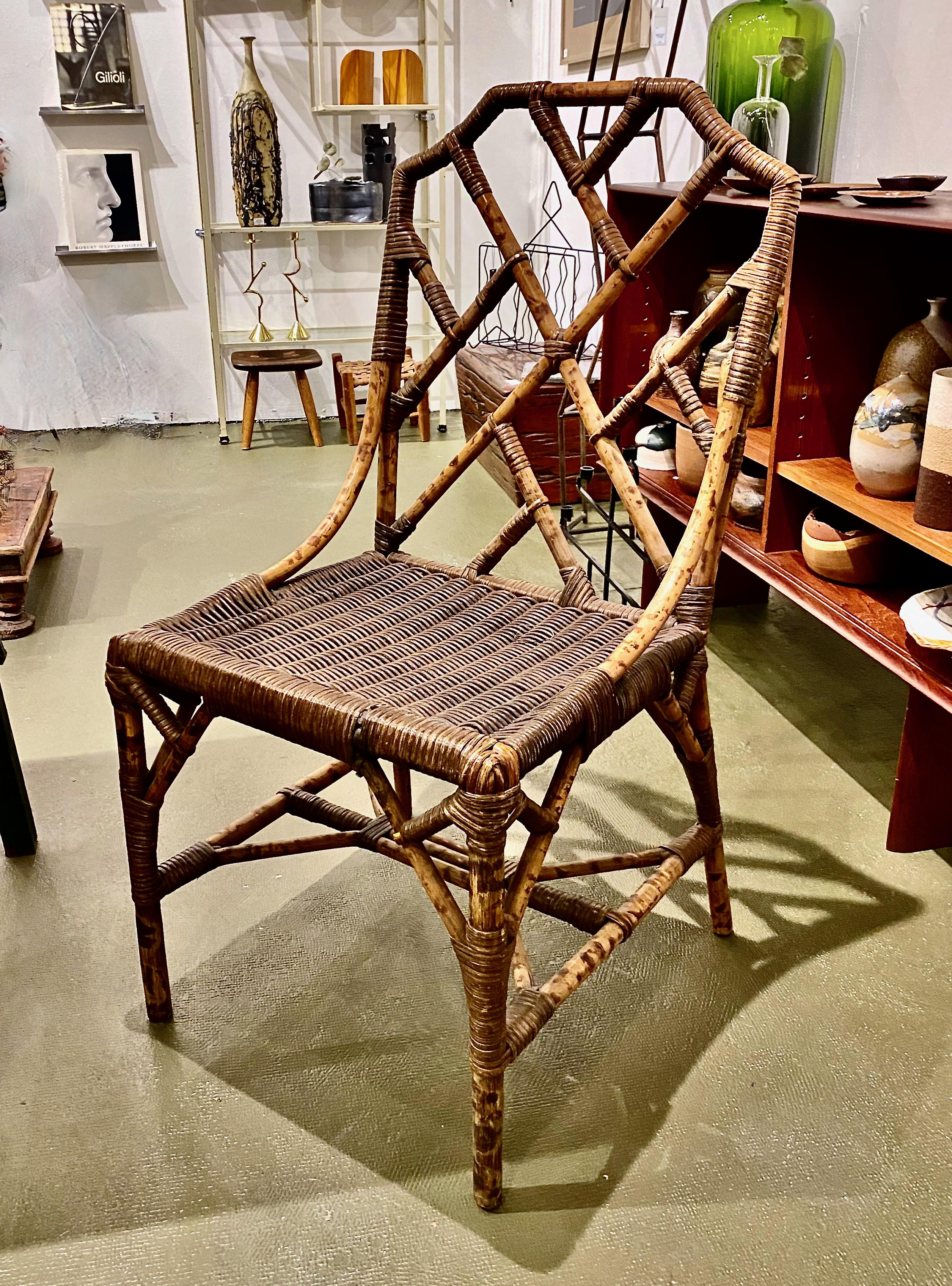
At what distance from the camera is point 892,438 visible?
68.0 inches

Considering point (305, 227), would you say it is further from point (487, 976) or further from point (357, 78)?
point (487, 976)

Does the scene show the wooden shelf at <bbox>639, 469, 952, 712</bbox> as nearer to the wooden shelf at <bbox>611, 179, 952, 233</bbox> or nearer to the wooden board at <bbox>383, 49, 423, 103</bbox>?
the wooden shelf at <bbox>611, 179, 952, 233</bbox>

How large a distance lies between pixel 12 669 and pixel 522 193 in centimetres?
334

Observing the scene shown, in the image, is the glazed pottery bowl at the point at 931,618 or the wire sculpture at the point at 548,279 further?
the wire sculpture at the point at 548,279

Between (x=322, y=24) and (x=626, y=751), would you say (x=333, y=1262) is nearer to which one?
(x=626, y=751)

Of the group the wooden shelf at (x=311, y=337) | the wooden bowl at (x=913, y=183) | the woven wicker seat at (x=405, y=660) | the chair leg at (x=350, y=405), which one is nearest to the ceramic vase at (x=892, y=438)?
the wooden bowl at (x=913, y=183)

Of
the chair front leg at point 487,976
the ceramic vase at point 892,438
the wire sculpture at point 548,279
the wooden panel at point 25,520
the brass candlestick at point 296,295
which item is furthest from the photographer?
the brass candlestick at point 296,295

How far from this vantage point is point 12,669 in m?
2.53

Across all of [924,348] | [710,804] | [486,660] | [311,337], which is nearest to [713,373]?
[924,348]

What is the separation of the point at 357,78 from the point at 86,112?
1.06m

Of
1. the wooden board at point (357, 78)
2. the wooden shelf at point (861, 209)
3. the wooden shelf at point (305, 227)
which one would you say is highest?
the wooden board at point (357, 78)

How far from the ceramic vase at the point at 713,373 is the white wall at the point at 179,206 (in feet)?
7.48

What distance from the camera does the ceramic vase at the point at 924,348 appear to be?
5.70 feet

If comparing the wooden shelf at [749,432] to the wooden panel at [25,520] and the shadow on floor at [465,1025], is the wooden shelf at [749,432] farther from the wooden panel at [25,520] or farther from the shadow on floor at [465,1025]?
the wooden panel at [25,520]
